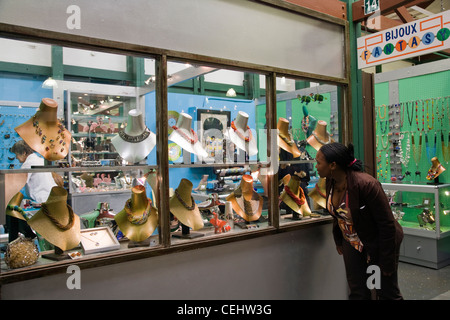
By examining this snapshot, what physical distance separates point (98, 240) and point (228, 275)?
89 centimetres

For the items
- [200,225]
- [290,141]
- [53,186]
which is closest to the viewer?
[53,186]

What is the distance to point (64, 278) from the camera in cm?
196

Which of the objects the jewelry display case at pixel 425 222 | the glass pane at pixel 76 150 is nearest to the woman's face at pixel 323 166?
the glass pane at pixel 76 150

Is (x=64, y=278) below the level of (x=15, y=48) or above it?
below

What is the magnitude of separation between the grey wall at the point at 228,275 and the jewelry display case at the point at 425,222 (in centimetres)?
203

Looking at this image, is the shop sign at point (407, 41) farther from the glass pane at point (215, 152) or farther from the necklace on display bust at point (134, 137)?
the necklace on display bust at point (134, 137)

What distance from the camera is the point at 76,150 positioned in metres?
2.18

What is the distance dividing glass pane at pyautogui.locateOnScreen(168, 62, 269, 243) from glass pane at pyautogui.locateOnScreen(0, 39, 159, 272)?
0.21 meters

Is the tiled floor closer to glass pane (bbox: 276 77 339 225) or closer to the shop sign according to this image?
glass pane (bbox: 276 77 339 225)

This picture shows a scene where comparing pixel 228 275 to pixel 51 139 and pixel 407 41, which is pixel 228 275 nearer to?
pixel 51 139

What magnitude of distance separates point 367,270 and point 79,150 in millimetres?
2016

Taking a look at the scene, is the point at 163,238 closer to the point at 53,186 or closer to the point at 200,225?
the point at 200,225

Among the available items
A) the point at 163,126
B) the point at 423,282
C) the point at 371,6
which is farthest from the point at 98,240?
the point at 423,282

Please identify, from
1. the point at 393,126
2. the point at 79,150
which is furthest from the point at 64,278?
the point at 393,126
